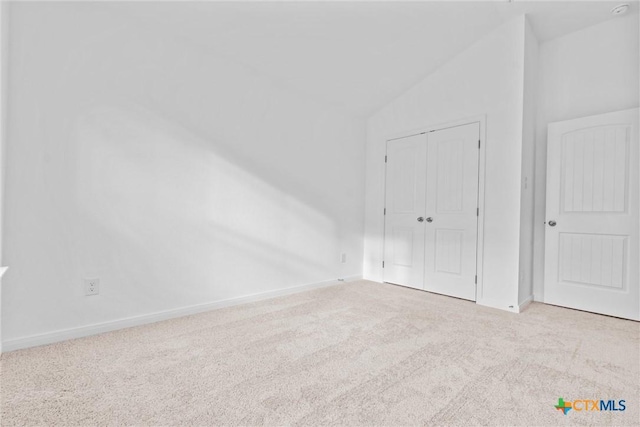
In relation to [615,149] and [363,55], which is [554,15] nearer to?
[615,149]

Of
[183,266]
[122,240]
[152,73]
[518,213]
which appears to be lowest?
[183,266]

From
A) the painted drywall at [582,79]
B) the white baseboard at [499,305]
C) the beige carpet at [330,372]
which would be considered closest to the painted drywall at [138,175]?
the beige carpet at [330,372]

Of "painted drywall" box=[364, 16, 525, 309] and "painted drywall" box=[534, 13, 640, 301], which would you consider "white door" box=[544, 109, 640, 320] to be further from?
"painted drywall" box=[364, 16, 525, 309]

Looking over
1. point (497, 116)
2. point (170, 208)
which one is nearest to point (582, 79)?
point (497, 116)

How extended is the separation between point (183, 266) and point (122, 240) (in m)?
0.52

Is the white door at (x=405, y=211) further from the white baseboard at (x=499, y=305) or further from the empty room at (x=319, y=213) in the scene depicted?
the white baseboard at (x=499, y=305)

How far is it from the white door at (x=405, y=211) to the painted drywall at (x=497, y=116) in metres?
0.47

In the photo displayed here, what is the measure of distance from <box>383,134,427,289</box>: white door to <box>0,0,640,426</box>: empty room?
3 cm

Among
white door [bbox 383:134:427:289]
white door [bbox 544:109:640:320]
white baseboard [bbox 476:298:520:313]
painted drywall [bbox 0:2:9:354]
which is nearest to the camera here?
painted drywall [bbox 0:2:9:354]

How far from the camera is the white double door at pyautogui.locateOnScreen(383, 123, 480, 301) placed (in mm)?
3355

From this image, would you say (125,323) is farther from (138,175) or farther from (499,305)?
(499,305)

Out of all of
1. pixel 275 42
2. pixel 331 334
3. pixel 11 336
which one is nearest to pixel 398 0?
pixel 275 42

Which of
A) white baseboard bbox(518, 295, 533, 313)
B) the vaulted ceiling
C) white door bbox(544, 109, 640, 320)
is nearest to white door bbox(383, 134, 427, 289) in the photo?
the vaulted ceiling

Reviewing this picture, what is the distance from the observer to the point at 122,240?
7.84ft
